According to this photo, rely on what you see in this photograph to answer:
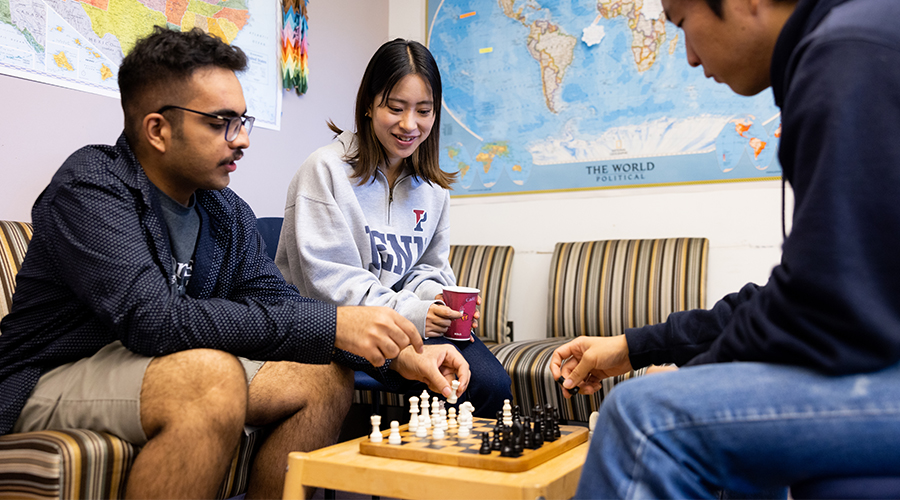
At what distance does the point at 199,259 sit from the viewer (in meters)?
1.72

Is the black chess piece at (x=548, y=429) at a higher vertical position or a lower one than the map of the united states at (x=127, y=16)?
lower

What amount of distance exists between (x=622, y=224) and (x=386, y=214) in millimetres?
1717

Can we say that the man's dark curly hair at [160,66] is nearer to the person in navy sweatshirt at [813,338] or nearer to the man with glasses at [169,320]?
the man with glasses at [169,320]

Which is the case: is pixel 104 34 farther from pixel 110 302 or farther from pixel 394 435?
pixel 394 435

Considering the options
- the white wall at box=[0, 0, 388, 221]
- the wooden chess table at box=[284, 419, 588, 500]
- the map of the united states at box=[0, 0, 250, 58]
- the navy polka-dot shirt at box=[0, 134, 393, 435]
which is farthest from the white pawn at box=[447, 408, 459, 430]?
the map of the united states at box=[0, 0, 250, 58]

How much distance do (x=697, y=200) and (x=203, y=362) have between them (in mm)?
2794

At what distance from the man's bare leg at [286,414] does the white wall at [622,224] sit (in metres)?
2.17

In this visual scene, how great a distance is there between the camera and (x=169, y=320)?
1400 mm

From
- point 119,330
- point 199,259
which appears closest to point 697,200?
point 199,259

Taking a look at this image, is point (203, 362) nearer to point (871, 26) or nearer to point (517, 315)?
point (871, 26)

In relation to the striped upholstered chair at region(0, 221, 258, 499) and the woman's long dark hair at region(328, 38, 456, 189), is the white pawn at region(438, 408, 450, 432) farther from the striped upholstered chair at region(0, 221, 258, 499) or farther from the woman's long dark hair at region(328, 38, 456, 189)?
the woman's long dark hair at region(328, 38, 456, 189)

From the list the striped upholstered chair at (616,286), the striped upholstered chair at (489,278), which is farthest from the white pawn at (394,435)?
the striped upholstered chair at (489,278)

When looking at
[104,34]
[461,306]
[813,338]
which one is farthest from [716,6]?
[104,34]

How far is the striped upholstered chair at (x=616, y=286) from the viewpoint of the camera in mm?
3135
